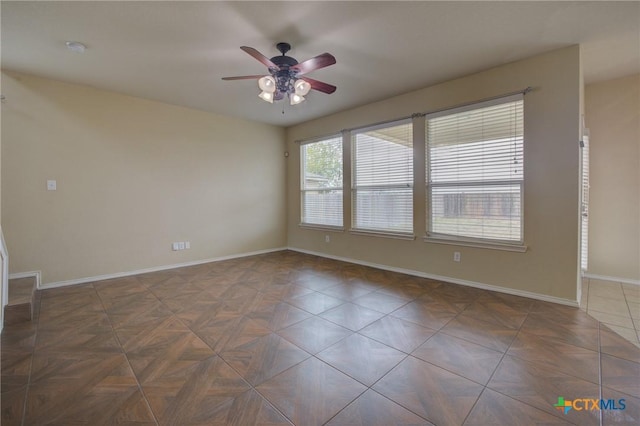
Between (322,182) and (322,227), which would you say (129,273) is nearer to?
(322,227)

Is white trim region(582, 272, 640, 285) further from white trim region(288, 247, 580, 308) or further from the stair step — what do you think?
the stair step

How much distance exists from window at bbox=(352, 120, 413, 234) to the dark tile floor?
4.49 ft

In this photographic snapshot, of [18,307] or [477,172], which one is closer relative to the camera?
[18,307]

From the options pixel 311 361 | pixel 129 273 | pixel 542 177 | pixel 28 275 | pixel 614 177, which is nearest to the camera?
pixel 311 361

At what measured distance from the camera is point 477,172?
11.2ft

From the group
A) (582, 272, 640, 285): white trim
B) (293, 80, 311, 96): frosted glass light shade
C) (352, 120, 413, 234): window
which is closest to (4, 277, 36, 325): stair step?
(293, 80, 311, 96): frosted glass light shade

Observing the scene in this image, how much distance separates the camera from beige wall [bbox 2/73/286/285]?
3.31 meters

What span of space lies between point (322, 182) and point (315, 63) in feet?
9.99

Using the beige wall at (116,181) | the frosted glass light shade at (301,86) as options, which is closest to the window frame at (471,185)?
the frosted glass light shade at (301,86)

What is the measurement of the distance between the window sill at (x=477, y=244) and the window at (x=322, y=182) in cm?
174

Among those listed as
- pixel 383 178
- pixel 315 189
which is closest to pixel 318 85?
pixel 383 178

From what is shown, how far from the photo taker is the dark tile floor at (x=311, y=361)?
4.79 ft

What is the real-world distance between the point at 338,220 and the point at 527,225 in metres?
2.79

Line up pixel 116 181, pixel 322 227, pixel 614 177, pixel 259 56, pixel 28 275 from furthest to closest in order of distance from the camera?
pixel 322 227 → pixel 116 181 → pixel 614 177 → pixel 28 275 → pixel 259 56
